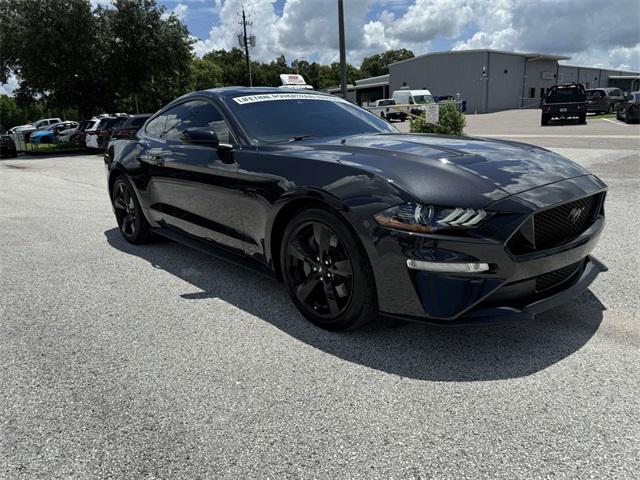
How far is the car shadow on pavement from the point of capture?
2695mm

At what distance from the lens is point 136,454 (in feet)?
6.98

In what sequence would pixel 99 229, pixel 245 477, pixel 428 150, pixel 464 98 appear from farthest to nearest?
pixel 464 98
pixel 99 229
pixel 428 150
pixel 245 477

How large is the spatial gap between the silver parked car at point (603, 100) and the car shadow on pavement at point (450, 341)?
33853 millimetres

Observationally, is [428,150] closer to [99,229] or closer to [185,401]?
[185,401]

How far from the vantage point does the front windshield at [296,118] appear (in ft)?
12.3

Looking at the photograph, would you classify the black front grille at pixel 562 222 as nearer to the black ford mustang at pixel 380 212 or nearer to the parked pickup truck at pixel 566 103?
the black ford mustang at pixel 380 212

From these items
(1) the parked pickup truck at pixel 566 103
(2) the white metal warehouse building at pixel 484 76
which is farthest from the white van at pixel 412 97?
(1) the parked pickup truck at pixel 566 103

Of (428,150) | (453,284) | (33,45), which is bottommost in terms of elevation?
(453,284)

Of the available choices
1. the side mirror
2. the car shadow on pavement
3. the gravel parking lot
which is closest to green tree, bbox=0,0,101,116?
the gravel parking lot

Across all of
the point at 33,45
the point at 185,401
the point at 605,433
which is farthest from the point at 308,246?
the point at 33,45

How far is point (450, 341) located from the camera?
299 centimetres

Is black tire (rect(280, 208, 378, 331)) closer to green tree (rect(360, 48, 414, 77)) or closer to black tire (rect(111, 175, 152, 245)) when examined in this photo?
black tire (rect(111, 175, 152, 245))

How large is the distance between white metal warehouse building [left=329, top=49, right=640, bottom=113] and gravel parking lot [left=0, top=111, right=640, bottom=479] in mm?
53674

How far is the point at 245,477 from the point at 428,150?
6.83ft
